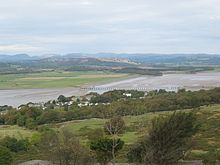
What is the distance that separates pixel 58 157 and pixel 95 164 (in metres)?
2.33

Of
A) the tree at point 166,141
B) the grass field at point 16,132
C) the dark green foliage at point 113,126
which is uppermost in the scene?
the tree at point 166,141

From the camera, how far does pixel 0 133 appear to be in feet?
143

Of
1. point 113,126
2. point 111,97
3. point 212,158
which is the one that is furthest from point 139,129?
point 111,97

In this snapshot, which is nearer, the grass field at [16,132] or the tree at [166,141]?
the tree at [166,141]

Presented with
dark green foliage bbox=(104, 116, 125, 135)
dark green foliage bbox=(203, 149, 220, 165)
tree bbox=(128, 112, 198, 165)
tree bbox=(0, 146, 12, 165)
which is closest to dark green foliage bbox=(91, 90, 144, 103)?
dark green foliage bbox=(104, 116, 125, 135)

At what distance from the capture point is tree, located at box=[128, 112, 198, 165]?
21.7 metres

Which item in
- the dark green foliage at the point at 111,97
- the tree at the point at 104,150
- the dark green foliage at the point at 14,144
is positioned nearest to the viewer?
the tree at the point at 104,150

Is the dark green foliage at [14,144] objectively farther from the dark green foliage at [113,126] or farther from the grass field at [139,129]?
the dark green foliage at [113,126]

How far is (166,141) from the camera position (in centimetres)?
2261

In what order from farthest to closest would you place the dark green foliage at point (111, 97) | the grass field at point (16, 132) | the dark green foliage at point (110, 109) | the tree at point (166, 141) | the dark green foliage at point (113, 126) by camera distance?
the dark green foliage at point (111, 97) < the dark green foliage at point (110, 109) < the grass field at point (16, 132) < the dark green foliage at point (113, 126) < the tree at point (166, 141)

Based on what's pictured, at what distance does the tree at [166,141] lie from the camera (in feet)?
71.3

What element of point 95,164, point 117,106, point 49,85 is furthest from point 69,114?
point 49,85

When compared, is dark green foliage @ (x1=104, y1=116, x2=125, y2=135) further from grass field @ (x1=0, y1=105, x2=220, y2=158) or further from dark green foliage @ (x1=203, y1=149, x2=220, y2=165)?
dark green foliage @ (x1=203, y1=149, x2=220, y2=165)

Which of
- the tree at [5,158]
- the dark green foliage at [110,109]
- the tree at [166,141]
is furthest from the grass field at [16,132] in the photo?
the tree at [166,141]
